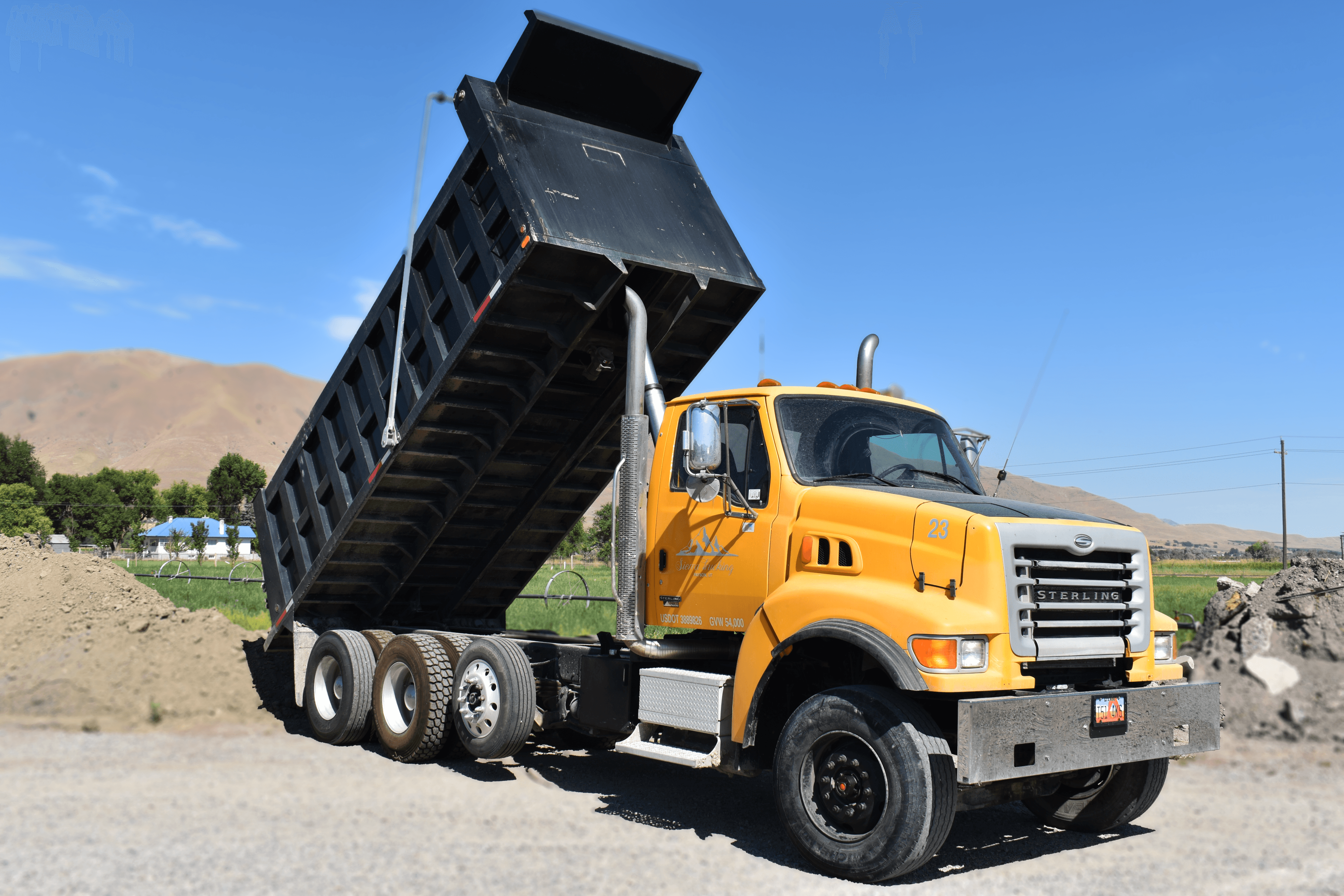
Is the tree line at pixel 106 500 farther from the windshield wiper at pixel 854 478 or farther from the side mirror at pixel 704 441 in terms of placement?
the windshield wiper at pixel 854 478

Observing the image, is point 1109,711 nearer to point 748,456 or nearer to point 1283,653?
point 748,456

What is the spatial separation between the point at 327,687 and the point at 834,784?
19.5 ft

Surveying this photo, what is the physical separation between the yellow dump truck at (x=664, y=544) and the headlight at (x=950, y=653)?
2 cm

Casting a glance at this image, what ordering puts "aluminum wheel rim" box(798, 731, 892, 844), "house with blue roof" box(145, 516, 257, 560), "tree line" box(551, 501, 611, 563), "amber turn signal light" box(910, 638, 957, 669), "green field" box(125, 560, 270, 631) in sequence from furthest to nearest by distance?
"house with blue roof" box(145, 516, 257, 560)
"tree line" box(551, 501, 611, 563)
"green field" box(125, 560, 270, 631)
"aluminum wheel rim" box(798, 731, 892, 844)
"amber turn signal light" box(910, 638, 957, 669)

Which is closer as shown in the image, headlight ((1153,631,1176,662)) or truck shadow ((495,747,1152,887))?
truck shadow ((495,747,1152,887))

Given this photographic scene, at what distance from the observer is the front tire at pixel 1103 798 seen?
6.48 m

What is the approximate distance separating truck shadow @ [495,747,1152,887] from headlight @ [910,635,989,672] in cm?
121

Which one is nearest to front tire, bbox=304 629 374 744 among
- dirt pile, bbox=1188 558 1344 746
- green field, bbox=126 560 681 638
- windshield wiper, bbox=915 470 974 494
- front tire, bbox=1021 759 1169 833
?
green field, bbox=126 560 681 638

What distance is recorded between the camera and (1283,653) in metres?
11.2

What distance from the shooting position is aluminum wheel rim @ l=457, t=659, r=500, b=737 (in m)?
7.97

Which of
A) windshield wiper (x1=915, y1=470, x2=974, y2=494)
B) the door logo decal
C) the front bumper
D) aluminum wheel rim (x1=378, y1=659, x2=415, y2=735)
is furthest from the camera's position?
aluminum wheel rim (x1=378, y1=659, x2=415, y2=735)

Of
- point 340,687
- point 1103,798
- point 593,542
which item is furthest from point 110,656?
point 593,542

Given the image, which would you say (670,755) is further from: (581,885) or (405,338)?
(405,338)

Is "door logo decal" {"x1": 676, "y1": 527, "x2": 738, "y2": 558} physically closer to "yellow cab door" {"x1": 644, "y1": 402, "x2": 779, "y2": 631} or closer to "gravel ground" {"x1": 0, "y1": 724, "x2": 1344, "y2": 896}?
"yellow cab door" {"x1": 644, "y1": 402, "x2": 779, "y2": 631}
